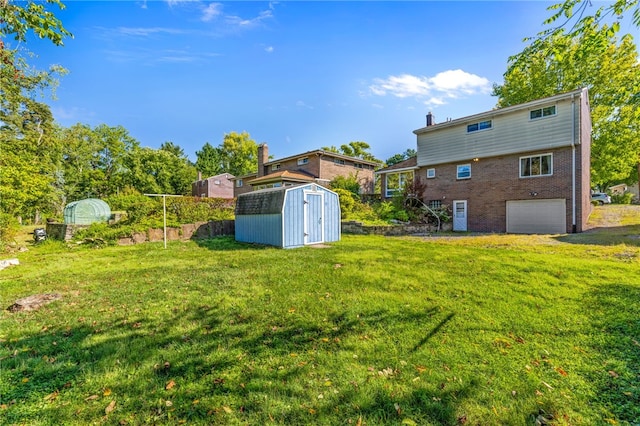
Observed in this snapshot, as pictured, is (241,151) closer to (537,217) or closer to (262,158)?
(262,158)

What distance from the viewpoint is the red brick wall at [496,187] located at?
1426 cm

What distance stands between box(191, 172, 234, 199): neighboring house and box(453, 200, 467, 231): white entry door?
96.9 ft

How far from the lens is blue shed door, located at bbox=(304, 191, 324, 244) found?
11.6m

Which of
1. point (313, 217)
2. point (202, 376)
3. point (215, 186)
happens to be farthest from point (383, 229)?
point (215, 186)

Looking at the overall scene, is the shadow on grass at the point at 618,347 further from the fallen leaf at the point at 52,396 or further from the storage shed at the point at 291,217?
the storage shed at the point at 291,217

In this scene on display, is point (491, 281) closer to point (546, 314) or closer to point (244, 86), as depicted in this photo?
point (546, 314)

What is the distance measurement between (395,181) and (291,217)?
14.1 metres

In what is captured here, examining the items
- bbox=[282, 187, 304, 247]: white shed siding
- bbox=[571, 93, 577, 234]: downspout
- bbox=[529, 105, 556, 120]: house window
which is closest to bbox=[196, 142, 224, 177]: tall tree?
bbox=[282, 187, 304, 247]: white shed siding

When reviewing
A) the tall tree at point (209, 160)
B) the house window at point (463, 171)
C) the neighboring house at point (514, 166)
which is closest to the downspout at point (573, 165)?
the neighboring house at point (514, 166)

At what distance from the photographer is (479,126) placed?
57.1ft

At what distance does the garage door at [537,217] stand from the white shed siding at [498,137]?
3.06 metres

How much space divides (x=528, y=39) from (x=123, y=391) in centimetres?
781

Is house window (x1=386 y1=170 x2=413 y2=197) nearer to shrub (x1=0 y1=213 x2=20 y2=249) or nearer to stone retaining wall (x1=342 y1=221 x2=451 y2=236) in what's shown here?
stone retaining wall (x1=342 y1=221 x2=451 y2=236)

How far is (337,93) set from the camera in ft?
54.0
